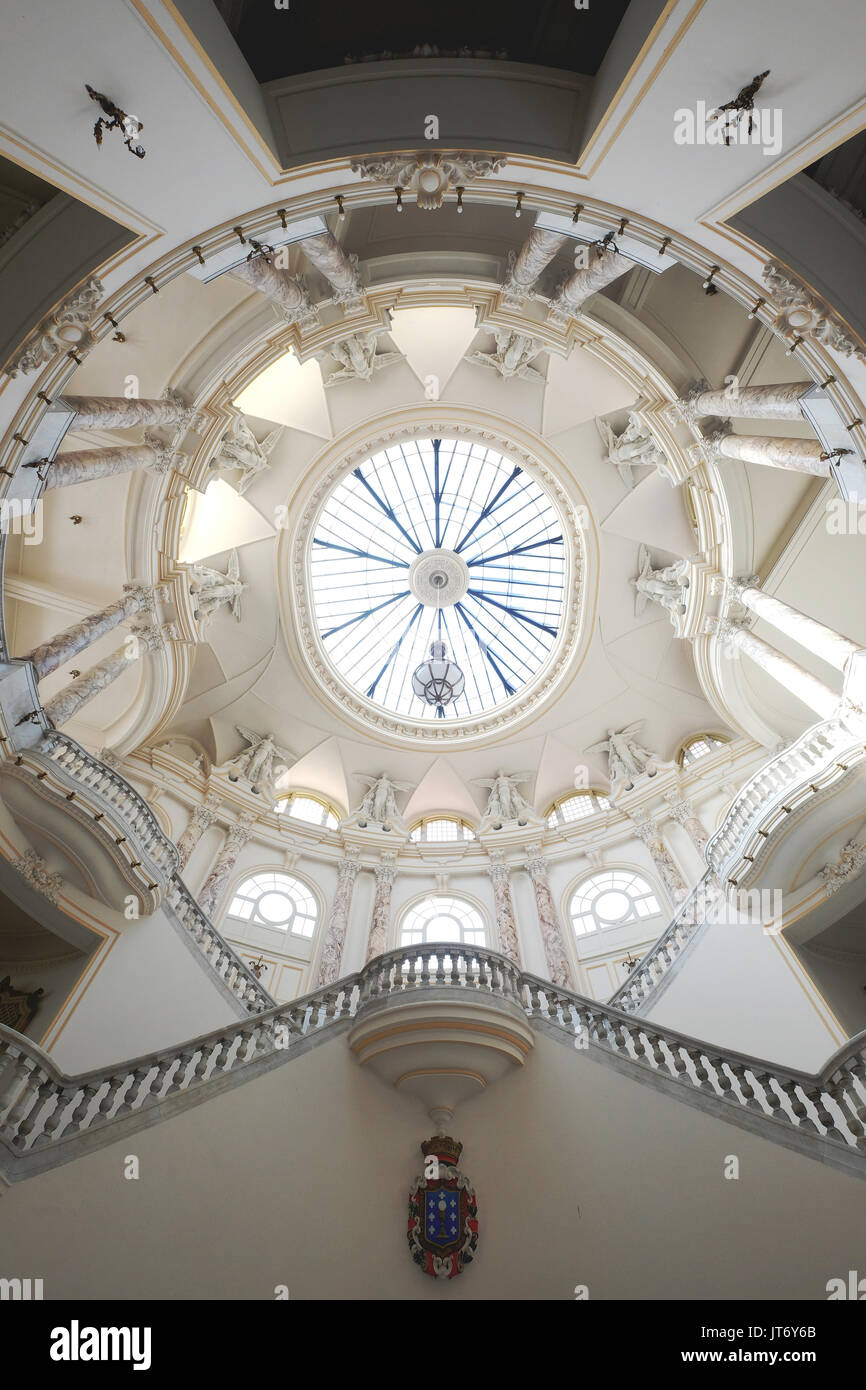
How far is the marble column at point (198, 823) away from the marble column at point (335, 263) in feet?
44.6

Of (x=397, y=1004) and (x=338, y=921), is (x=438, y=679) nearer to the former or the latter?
(x=338, y=921)

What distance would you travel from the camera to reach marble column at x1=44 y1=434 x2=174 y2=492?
1176 cm

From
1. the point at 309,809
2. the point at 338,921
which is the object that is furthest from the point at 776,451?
the point at 309,809

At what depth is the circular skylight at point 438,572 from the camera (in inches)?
933

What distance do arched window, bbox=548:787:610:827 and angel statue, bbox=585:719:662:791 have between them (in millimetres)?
803

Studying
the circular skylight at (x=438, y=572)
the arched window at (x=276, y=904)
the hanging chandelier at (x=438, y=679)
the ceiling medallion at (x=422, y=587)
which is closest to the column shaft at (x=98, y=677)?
the hanging chandelier at (x=438, y=679)

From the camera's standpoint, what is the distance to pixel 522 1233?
822 centimetres

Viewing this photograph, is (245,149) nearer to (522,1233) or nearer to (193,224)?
(193,224)

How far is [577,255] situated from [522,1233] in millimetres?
15068

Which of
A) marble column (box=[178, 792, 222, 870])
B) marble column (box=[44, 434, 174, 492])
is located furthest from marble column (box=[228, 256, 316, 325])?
marble column (box=[178, 792, 222, 870])

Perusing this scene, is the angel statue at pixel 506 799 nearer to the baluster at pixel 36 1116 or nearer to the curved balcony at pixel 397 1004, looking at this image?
the curved balcony at pixel 397 1004

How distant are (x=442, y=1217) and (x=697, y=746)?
17.1m

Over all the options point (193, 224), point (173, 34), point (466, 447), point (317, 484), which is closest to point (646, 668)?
point (466, 447)

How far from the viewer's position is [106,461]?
1323cm
